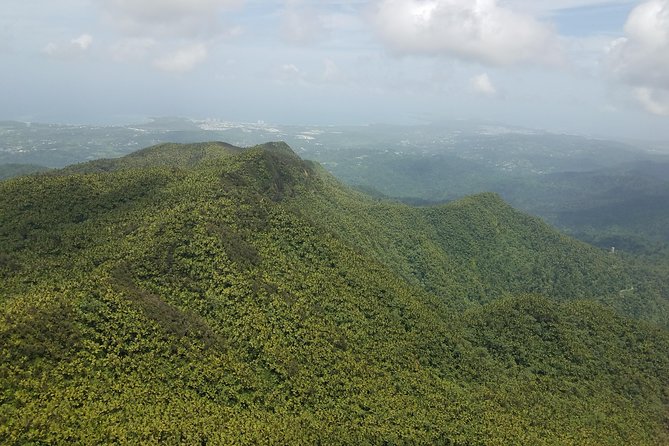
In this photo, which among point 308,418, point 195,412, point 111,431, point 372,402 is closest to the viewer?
point 111,431

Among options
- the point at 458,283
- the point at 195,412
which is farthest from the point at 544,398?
the point at 458,283

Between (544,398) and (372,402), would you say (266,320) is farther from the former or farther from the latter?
(544,398)

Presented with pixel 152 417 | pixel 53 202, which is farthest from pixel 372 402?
pixel 53 202

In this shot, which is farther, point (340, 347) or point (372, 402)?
point (340, 347)

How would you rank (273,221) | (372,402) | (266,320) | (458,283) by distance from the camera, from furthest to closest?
(458,283) < (273,221) < (266,320) < (372,402)

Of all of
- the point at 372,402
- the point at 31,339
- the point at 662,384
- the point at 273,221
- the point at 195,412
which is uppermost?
the point at 273,221

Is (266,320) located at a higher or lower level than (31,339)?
lower
